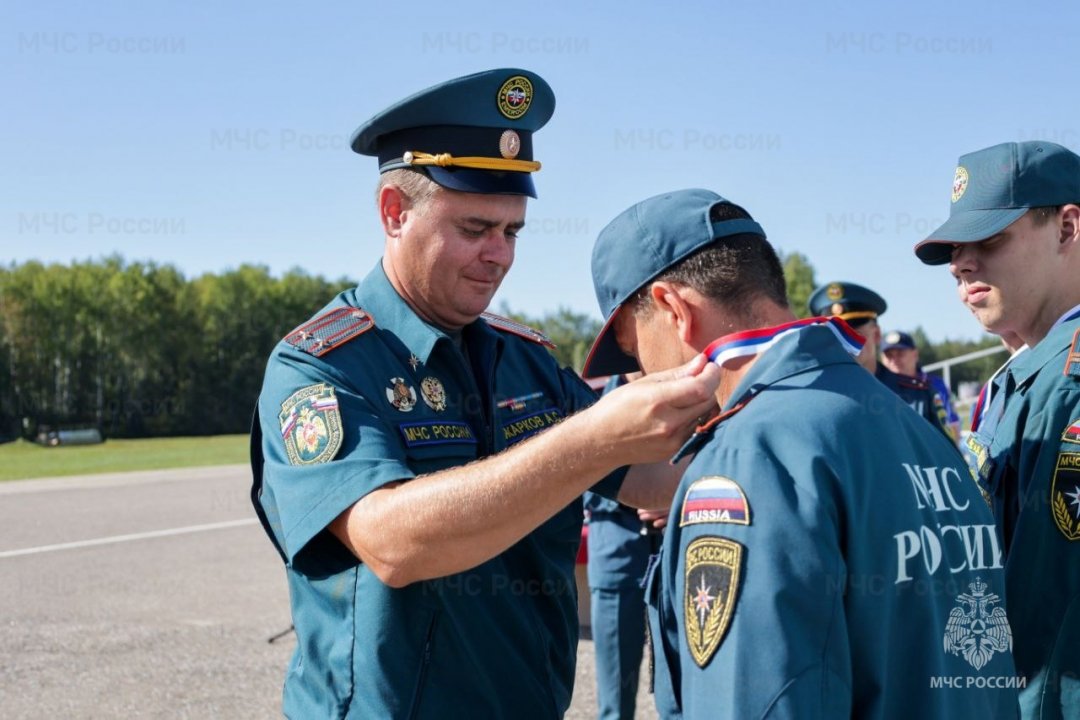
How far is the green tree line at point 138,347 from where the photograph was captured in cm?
6744

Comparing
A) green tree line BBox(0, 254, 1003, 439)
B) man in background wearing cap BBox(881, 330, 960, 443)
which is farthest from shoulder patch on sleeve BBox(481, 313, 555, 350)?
green tree line BBox(0, 254, 1003, 439)

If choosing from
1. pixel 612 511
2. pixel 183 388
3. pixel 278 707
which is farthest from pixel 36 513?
pixel 183 388

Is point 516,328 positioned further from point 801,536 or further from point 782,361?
point 801,536

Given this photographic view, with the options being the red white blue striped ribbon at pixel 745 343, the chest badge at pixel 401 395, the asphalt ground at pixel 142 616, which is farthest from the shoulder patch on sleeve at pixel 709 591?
the asphalt ground at pixel 142 616

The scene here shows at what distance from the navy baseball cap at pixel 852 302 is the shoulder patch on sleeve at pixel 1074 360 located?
5525 mm

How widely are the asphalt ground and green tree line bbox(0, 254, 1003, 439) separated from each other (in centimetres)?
5040

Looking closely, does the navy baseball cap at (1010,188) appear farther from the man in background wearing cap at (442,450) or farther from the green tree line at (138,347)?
the green tree line at (138,347)

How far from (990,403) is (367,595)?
209cm

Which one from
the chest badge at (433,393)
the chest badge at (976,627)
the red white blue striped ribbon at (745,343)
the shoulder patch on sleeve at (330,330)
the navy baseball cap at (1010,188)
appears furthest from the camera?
the navy baseball cap at (1010,188)

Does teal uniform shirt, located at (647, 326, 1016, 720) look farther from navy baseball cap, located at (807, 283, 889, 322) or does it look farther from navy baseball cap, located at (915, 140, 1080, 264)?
navy baseball cap, located at (807, 283, 889, 322)

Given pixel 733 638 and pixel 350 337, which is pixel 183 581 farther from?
pixel 733 638

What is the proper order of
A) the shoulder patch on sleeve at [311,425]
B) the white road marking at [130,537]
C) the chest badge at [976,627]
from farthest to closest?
the white road marking at [130,537], the shoulder patch on sleeve at [311,425], the chest badge at [976,627]

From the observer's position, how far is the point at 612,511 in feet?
19.5

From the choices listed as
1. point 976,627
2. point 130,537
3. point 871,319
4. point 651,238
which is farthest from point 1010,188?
point 130,537
